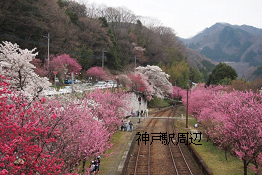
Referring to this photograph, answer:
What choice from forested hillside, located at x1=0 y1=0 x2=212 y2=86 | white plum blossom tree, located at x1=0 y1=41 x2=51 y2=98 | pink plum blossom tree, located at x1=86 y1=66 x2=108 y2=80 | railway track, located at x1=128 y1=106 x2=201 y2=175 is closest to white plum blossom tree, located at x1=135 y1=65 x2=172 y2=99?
forested hillside, located at x1=0 y1=0 x2=212 y2=86

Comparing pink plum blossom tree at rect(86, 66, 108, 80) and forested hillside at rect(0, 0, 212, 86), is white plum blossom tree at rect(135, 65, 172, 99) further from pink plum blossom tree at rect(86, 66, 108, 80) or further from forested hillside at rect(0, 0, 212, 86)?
pink plum blossom tree at rect(86, 66, 108, 80)

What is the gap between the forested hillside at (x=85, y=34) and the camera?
1152 inches

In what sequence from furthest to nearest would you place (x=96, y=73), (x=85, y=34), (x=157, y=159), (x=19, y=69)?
(x=85, y=34), (x=96, y=73), (x=157, y=159), (x=19, y=69)

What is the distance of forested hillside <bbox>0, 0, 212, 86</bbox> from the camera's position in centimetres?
2925

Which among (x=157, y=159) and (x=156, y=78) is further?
(x=156, y=78)

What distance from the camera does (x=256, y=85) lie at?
103ft

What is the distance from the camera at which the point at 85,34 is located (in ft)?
147

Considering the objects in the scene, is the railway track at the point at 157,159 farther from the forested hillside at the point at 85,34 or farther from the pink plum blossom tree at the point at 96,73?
the forested hillside at the point at 85,34

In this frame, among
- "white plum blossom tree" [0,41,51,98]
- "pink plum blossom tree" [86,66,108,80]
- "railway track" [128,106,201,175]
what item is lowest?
"railway track" [128,106,201,175]

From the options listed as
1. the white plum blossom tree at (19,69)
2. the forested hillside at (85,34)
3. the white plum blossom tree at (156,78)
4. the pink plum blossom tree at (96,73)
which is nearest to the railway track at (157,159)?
the white plum blossom tree at (19,69)

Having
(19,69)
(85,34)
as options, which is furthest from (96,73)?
(19,69)

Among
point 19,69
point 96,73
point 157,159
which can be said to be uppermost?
point 96,73

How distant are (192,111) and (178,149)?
412 inches

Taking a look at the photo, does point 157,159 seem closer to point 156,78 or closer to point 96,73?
point 96,73
